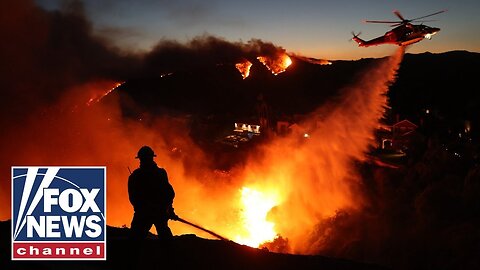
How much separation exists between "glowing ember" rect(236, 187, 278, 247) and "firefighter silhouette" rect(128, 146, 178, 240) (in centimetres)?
1586

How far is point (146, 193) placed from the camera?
6.31m

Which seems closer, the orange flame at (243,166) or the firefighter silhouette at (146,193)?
the firefighter silhouette at (146,193)

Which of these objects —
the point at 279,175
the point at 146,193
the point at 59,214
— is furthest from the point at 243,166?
the point at 146,193

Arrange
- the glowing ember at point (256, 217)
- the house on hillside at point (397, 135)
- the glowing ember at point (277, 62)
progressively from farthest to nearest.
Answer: the house on hillside at point (397, 135)
the glowing ember at point (256, 217)
the glowing ember at point (277, 62)

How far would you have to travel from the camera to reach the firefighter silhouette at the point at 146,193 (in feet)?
20.6

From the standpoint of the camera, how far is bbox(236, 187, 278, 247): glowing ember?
882 inches

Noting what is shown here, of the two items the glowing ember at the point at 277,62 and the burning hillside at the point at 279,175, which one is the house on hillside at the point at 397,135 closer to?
the burning hillside at the point at 279,175

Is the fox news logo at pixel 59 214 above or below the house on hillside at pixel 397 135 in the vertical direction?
below

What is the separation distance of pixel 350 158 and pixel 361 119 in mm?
4465

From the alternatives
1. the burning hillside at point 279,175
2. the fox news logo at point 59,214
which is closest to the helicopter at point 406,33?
the burning hillside at point 279,175

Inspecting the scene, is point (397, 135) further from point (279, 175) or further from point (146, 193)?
point (146, 193)

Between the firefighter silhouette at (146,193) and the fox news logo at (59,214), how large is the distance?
144 cm

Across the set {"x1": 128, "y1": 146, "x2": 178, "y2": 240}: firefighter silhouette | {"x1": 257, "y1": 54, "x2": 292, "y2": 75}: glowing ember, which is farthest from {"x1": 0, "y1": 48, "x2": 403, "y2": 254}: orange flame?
{"x1": 128, "y1": 146, "x2": 178, "y2": 240}: firefighter silhouette

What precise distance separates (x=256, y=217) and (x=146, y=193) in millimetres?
19149
